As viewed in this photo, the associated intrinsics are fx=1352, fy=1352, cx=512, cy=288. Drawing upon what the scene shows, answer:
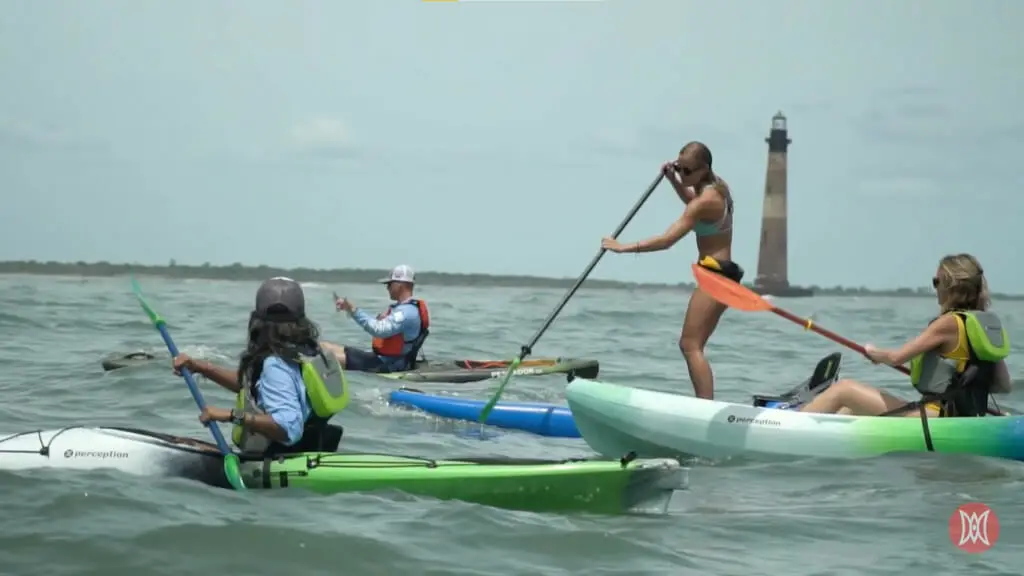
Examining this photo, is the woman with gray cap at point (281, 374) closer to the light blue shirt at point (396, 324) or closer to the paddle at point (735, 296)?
the paddle at point (735, 296)

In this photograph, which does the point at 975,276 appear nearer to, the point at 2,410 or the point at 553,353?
the point at 2,410

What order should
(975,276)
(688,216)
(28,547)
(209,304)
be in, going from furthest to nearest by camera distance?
1. (209,304)
2. (688,216)
3. (975,276)
4. (28,547)

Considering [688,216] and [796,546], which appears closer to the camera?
[796,546]

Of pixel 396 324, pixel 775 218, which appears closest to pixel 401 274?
pixel 396 324

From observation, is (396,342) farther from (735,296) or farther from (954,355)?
(954,355)

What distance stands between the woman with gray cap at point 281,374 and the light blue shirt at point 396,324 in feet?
19.4

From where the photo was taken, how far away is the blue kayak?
10.1 m

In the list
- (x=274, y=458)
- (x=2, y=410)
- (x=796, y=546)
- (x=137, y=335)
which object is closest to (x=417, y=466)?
(x=274, y=458)

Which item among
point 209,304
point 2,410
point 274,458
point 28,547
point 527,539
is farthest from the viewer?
point 209,304

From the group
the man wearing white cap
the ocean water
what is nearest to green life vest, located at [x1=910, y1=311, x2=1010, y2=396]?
the ocean water

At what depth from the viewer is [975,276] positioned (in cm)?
807

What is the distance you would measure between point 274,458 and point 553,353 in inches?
559

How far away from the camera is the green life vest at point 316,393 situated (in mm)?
6281

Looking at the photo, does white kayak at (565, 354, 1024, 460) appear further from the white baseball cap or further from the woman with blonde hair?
the white baseball cap
